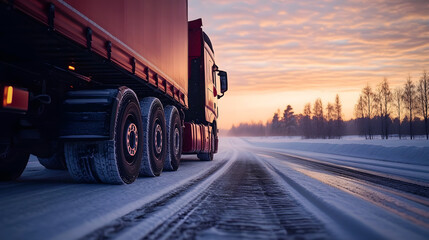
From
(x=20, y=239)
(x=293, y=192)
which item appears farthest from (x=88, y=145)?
(x=293, y=192)

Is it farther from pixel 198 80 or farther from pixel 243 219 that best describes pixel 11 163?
pixel 198 80

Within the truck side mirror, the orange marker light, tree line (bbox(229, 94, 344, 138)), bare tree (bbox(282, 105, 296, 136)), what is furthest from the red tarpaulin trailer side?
bare tree (bbox(282, 105, 296, 136))

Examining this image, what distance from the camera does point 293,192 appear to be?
4.31m

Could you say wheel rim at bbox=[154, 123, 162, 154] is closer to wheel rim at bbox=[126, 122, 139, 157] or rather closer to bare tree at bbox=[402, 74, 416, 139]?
wheel rim at bbox=[126, 122, 139, 157]

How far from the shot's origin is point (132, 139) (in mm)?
4887

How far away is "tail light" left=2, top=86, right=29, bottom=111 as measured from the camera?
2986 mm

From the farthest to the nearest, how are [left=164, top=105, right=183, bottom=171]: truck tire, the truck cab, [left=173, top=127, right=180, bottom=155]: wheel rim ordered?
the truck cab, [left=173, top=127, right=180, bottom=155]: wheel rim, [left=164, top=105, right=183, bottom=171]: truck tire

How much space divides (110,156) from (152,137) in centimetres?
162

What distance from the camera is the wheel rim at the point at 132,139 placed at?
4703mm

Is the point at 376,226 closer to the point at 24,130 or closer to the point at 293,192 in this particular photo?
the point at 293,192

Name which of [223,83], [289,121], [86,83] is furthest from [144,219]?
[289,121]

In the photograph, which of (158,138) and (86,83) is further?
(158,138)

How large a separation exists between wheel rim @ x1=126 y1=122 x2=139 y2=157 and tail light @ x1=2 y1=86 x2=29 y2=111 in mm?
1656

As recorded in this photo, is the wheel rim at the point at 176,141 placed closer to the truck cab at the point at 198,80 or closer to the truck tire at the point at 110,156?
the truck cab at the point at 198,80
